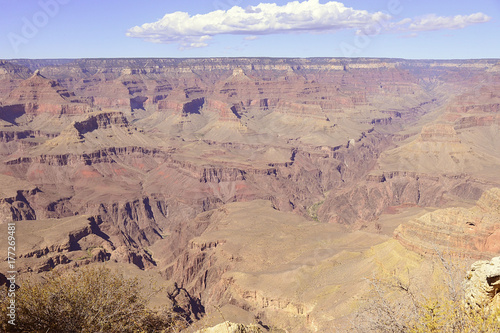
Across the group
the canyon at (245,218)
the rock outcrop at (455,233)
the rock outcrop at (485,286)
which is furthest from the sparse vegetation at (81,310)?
the rock outcrop at (455,233)

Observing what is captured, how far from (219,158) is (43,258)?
104989 millimetres

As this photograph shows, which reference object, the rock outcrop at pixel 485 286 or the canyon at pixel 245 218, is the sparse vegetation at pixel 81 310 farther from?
the rock outcrop at pixel 485 286

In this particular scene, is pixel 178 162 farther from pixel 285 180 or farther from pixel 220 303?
pixel 220 303

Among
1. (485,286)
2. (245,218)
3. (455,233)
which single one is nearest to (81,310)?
(485,286)

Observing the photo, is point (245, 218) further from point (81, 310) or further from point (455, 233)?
point (81, 310)

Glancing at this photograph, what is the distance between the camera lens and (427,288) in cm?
5028

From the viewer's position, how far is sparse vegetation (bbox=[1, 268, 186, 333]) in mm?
25859

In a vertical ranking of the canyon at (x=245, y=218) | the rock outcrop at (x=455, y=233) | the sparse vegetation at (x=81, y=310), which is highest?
the sparse vegetation at (x=81, y=310)

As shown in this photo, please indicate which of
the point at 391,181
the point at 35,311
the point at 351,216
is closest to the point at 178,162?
the point at 351,216

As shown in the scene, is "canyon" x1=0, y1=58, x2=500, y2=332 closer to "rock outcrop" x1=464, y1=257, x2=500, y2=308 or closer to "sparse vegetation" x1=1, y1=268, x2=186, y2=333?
"rock outcrop" x1=464, y1=257, x2=500, y2=308

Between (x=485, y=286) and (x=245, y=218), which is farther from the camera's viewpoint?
(x=245, y=218)

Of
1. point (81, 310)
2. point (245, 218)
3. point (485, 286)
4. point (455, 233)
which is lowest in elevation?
point (245, 218)

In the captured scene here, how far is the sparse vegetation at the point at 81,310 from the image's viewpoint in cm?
2586

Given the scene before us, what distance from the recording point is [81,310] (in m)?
27.7
